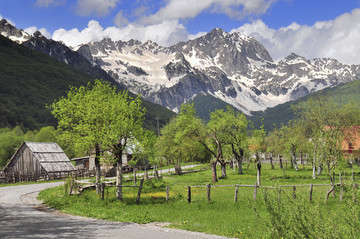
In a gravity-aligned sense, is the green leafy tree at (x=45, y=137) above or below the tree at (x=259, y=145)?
above

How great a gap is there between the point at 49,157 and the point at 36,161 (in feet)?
10.8

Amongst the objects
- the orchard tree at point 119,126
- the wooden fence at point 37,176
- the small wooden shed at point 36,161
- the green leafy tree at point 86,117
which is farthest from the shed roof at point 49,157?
the orchard tree at point 119,126

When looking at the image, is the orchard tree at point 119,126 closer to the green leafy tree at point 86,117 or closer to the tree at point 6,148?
the green leafy tree at point 86,117

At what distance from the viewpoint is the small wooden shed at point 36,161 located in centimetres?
6166

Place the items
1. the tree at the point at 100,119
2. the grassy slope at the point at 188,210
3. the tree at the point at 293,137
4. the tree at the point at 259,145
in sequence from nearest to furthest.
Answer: the grassy slope at the point at 188,210, the tree at the point at 100,119, the tree at the point at 259,145, the tree at the point at 293,137

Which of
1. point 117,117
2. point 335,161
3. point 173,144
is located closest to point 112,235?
point 117,117

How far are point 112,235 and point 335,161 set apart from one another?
2300 centimetres

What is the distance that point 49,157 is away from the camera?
64688 mm

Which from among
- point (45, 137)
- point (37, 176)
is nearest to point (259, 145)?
point (37, 176)

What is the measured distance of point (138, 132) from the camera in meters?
32.3

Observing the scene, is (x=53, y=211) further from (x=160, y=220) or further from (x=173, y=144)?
(x=173, y=144)

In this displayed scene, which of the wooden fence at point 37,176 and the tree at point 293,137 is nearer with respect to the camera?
the wooden fence at point 37,176

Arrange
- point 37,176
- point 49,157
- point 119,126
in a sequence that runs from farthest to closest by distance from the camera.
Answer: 1. point 49,157
2. point 37,176
3. point 119,126

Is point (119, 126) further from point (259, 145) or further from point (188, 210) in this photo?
point (259, 145)
